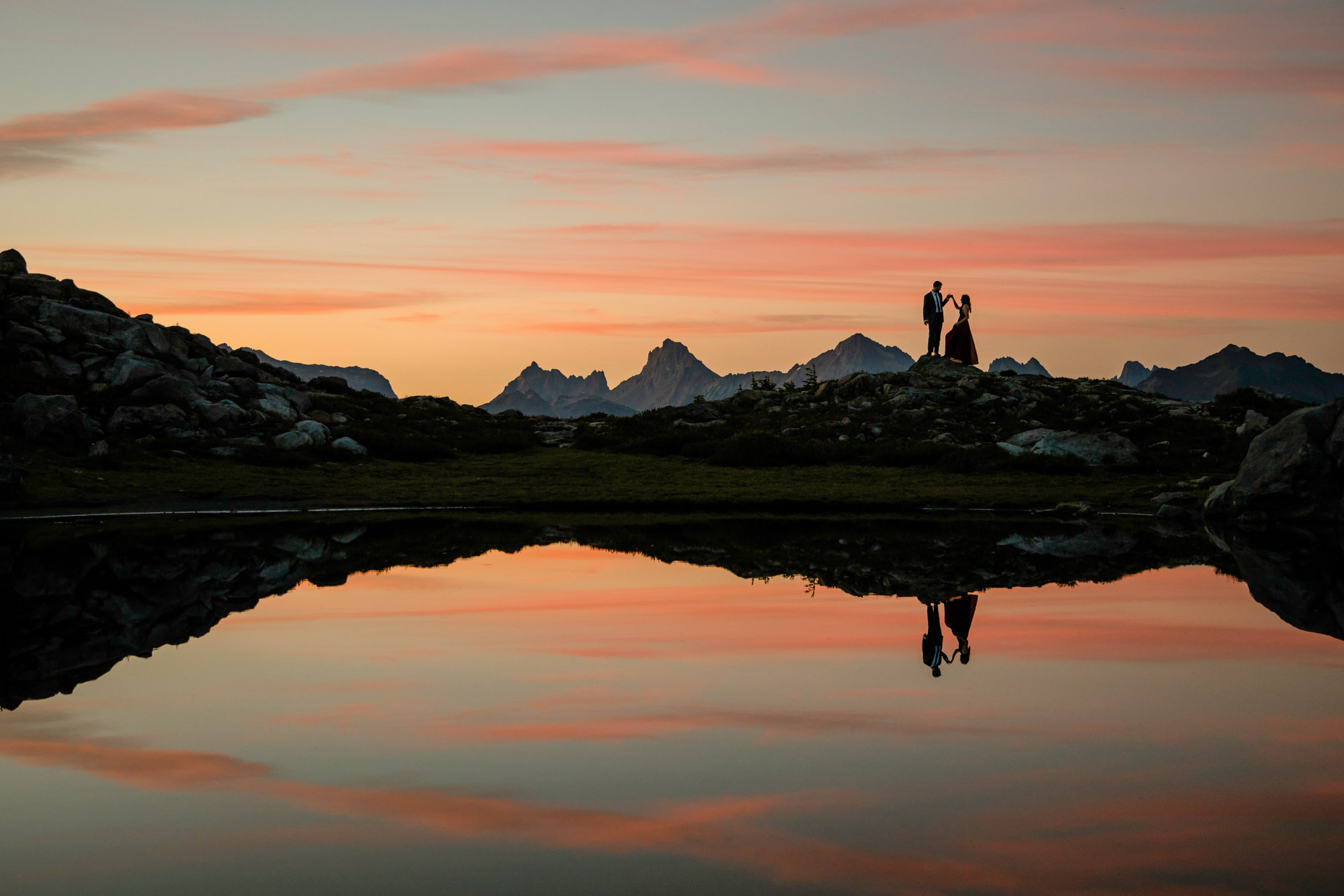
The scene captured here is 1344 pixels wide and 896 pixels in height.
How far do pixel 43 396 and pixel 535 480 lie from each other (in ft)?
58.6

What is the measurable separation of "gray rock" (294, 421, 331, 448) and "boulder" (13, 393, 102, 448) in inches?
327

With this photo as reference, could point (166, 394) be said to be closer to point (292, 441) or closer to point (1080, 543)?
point (292, 441)

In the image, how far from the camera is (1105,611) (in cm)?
1884

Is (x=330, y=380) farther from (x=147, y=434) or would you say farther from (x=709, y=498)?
(x=709, y=498)

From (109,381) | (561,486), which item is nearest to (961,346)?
(561,486)

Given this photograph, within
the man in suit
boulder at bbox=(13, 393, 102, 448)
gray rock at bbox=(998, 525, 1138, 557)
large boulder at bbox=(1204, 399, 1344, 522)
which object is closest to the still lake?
gray rock at bbox=(998, 525, 1138, 557)

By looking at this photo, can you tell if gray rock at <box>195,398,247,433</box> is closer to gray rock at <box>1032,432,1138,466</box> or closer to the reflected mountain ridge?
the reflected mountain ridge

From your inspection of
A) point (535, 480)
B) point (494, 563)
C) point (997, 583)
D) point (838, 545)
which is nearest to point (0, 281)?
point (535, 480)

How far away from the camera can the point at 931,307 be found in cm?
5762

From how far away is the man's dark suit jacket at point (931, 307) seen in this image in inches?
2248

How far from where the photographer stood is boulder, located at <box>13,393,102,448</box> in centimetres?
4134

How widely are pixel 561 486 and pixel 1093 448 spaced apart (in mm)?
20998

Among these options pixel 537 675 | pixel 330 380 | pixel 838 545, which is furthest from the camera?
pixel 330 380

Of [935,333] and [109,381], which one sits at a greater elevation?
[935,333]
